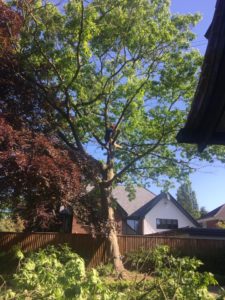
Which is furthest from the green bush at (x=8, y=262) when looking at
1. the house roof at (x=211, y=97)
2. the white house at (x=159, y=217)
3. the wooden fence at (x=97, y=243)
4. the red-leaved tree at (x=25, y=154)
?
the white house at (x=159, y=217)

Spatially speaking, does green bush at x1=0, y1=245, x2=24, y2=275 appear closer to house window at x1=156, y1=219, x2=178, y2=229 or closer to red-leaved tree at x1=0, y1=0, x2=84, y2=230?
red-leaved tree at x1=0, y1=0, x2=84, y2=230

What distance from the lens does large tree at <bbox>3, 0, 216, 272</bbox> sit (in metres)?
17.6

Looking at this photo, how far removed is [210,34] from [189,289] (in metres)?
3.05

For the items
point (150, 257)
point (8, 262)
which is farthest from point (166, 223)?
point (150, 257)

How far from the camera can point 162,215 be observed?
1515 inches

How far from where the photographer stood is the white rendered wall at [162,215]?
123 feet

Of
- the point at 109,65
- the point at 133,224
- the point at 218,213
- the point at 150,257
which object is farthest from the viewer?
the point at 218,213

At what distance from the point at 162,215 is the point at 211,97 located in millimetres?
34645

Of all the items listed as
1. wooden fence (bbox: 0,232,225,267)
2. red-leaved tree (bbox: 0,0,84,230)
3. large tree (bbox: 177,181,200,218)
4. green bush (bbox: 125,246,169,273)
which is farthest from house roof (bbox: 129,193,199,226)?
large tree (bbox: 177,181,200,218)

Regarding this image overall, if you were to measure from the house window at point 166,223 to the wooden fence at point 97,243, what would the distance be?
1607 centimetres

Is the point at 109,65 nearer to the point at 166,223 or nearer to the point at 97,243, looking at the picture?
the point at 97,243

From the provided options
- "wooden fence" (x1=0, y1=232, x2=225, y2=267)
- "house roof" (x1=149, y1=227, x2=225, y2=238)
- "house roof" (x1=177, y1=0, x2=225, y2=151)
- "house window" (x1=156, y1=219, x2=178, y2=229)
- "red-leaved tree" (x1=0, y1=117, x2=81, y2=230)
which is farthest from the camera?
"house window" (x1=156, y1=219, x2=178, y2=229)

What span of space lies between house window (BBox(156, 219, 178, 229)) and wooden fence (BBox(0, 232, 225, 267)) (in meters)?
16.1

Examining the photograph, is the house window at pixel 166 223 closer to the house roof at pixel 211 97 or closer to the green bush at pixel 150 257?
the green bush at pixel 150 257
